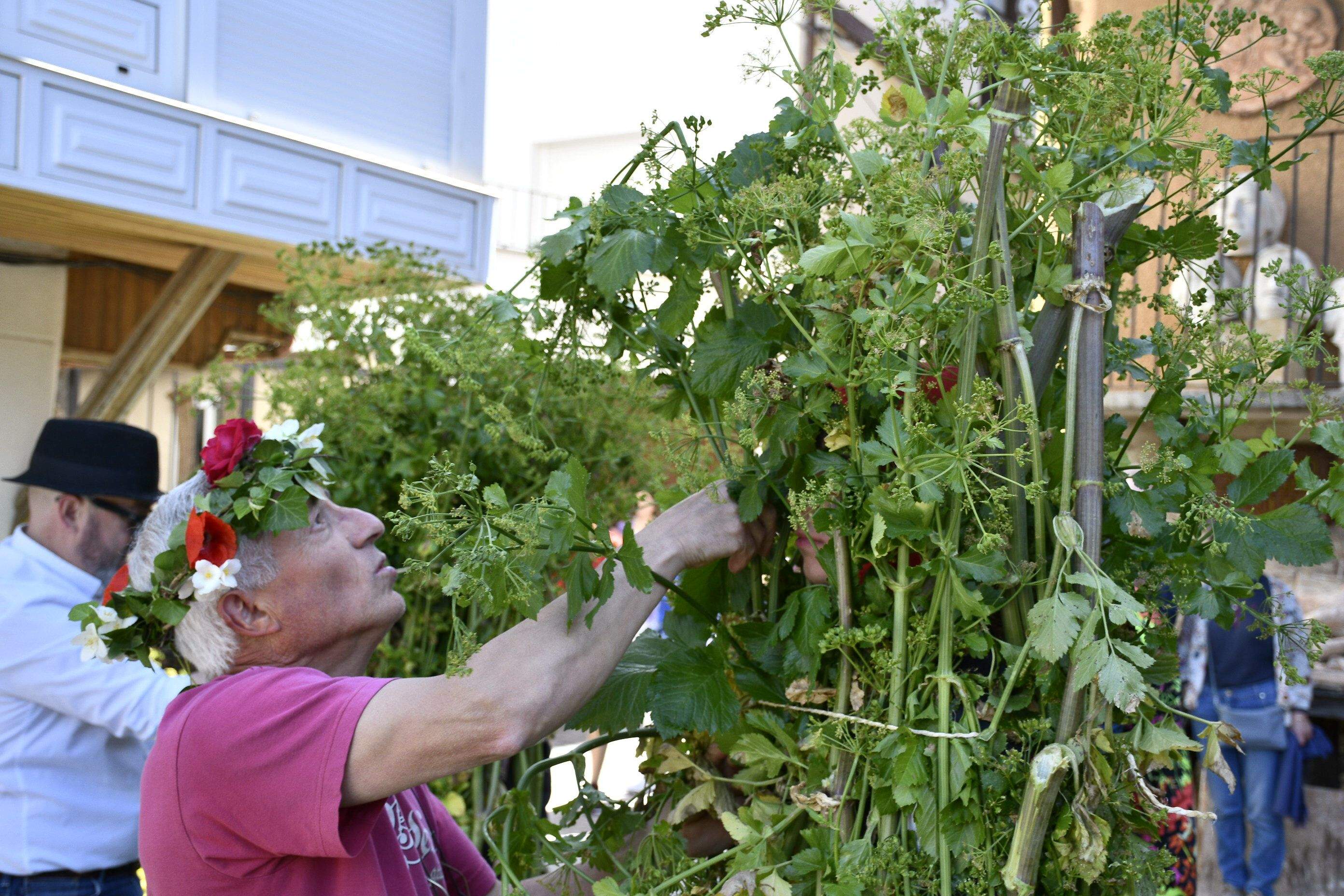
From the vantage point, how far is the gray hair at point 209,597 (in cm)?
143

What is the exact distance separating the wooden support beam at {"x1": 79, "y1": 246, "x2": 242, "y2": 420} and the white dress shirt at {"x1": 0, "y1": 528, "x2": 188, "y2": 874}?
7.46 feet

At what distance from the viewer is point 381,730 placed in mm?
1108

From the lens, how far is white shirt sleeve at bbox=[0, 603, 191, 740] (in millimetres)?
2367

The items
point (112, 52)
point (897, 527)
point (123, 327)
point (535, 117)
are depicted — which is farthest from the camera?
point (535, 117)

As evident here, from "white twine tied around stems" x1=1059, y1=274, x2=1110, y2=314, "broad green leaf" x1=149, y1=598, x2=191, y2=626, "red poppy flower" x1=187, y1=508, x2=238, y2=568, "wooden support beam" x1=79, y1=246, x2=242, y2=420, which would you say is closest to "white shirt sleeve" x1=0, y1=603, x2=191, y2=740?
"broad green leaf" x1=149, y1=598, x2=191, y2=626

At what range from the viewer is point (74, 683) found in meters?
2.38

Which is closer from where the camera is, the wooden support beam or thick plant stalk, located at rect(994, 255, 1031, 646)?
thick plant stalk, located at rect(994, 255, 1031, 646)

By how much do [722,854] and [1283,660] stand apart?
51 cm

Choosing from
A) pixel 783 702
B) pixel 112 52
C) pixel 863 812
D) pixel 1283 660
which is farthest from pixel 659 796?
pixel 112 52

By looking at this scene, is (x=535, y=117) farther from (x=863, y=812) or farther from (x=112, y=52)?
(x=863, y=812)

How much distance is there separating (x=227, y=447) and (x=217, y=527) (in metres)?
0.16

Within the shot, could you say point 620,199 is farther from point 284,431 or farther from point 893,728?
point 284,431

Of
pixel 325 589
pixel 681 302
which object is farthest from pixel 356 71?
pixel 681 302

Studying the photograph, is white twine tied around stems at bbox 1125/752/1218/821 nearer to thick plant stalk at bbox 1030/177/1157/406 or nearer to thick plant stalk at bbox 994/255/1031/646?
thick plant stalk at bbox 994/255/1031/646
